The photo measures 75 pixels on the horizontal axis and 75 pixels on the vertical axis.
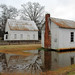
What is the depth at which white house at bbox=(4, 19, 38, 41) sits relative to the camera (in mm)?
31078

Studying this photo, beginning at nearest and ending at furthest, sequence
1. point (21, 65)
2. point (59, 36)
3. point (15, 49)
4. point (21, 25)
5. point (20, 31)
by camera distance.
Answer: point (21, 65), point (59, 36), point (15, 49), point (20, 31), point (21, 25)

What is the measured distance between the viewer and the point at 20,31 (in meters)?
31.7

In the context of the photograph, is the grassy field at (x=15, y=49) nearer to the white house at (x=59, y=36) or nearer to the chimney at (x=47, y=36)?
the chimney at (x=47, y=36)

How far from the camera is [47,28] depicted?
17.9 meters

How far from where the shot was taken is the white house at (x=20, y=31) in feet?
102

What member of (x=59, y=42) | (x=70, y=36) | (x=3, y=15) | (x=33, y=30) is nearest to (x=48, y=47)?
(x=59, y=42)

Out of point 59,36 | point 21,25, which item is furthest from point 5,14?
point 59,36

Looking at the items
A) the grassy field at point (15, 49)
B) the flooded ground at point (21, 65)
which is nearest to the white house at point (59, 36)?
the grassy field at point (15, 49)

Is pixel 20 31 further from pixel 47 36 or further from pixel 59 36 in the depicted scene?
pixel 59 36

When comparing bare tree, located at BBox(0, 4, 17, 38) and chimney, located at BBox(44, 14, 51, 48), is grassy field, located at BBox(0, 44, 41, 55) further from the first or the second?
bare tree, located at BBox(0, 4, 17, 38)

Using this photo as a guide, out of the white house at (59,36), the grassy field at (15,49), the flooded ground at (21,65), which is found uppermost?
the white house at (59,36)

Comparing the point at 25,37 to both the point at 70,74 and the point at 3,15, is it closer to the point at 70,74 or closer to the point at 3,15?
the point at 3,15

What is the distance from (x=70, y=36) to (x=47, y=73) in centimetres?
1153

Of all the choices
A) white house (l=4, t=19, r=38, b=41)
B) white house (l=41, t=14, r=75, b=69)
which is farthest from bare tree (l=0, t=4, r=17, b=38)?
white house (l=41, t=14, r=75, b=69)
